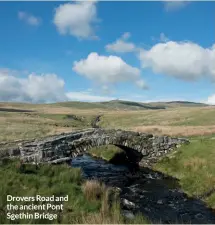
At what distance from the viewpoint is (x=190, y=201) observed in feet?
75.6

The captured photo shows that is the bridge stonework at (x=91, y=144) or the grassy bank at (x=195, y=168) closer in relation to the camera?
the grassy bank at (x=195, y=168)

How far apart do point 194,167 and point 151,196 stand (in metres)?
6.35

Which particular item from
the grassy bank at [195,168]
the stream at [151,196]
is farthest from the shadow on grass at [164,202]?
the grassy bank at [195,168]

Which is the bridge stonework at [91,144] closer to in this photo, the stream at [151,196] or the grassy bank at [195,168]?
the grassy bank at [195,168]

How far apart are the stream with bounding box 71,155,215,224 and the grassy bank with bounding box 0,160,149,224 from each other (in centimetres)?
147

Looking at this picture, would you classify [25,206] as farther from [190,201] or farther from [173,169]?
[173,169]

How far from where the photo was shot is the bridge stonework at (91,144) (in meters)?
31.4

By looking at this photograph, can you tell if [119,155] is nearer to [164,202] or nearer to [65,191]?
[164,202]

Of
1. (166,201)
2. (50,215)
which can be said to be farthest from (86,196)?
(166,201)

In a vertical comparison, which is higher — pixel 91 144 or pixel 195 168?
pixel 91 144

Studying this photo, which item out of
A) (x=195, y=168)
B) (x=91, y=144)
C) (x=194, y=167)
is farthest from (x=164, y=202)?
(x=91, y=144)

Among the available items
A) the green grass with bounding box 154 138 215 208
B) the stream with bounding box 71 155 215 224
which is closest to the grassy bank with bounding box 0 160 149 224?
the stream with bounding box 71 155 215 224

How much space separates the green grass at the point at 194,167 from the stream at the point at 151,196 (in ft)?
2.38

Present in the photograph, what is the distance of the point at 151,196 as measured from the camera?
2408cm
